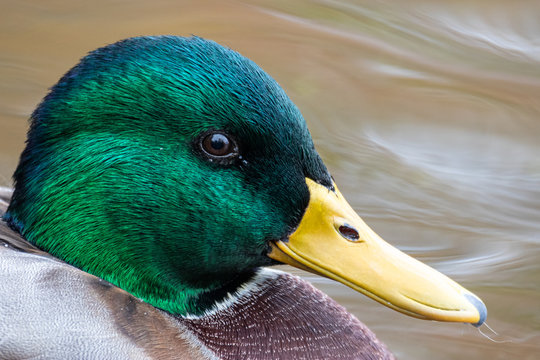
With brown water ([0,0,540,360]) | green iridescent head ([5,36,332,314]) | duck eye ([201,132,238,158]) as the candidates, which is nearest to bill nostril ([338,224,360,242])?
green iridescent head ([5,36,332,314])

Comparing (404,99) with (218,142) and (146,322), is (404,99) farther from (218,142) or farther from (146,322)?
(146,322)

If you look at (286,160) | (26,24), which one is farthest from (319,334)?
(26,24)

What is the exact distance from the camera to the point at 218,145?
238 cm

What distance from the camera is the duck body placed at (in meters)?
2.21

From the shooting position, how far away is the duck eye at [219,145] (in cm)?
238

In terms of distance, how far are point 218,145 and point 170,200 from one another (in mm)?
197

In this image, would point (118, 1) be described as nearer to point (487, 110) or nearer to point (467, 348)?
point (487, 110)

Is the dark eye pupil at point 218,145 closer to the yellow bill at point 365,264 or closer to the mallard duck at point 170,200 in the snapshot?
the mallard duck at point 170,200

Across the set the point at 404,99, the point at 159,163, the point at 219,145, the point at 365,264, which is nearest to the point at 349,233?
the point at 365,264

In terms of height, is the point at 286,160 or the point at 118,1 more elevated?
the point at 286,160

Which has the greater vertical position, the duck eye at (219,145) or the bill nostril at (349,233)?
the duck eye at (219,145)

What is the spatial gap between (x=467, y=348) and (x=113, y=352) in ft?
5.09

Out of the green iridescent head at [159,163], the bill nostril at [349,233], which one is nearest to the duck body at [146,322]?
the green iridescent head at [159,163]

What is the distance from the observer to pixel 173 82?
93.0 inches
